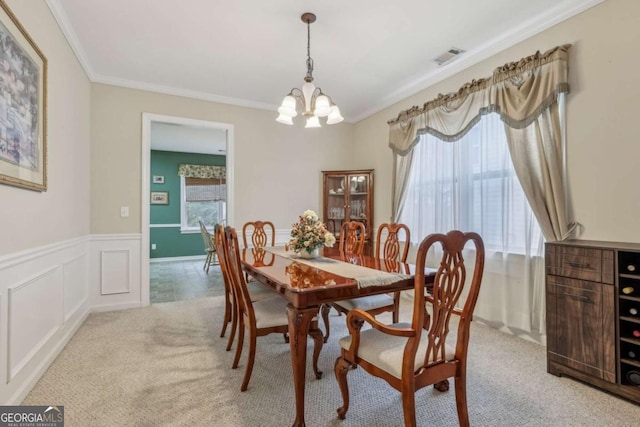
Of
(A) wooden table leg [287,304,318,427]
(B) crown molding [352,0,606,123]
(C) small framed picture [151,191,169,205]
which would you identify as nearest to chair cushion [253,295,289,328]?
(A) wooden table leg [287,304,318,427]

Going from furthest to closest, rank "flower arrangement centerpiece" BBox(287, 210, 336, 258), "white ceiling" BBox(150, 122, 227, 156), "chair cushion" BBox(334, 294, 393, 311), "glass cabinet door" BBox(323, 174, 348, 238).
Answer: "white ceiling" BBox(150, 122, 227, 156) < "glass cabinet door" BBox(323, 174, 348, 238) < "flower arrangement centerpiece" BBox(287, 210, 336, 258) < "chair cushion" BBox(334, 294, 393, 311)

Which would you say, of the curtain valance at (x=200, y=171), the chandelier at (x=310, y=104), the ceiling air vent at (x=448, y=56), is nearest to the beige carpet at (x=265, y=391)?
the chandelier at (x=310, y=104)

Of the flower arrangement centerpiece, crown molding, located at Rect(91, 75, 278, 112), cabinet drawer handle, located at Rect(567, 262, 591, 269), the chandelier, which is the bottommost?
cabinet drawer handle, located at Rect(567, 262, 591, 269)

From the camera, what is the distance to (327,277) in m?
1.83

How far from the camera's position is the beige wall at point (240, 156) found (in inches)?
137

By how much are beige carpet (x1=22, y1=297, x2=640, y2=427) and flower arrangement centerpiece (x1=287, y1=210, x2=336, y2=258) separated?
0.86m

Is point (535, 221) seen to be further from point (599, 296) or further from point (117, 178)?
point (117, 178)

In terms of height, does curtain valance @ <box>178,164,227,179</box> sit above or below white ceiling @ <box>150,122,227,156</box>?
below

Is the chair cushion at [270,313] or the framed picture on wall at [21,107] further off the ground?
the framed picture on wall at [21,107]

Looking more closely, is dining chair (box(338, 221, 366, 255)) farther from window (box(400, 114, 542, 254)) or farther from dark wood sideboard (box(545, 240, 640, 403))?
dark wood sideboard (box(545, 240, 640, 403))

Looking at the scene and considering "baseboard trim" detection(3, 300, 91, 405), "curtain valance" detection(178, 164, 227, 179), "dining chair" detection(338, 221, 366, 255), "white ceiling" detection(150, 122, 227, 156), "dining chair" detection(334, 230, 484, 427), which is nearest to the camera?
"dining chair" detection(334, 230, 484, 427)

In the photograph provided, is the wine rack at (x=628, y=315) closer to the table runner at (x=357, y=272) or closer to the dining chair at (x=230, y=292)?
the table runner at (x=357, y=272)

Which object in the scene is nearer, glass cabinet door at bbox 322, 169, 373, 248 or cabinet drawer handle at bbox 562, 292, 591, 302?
cabinet drawer handle at bbox 562, 292, 591, 302

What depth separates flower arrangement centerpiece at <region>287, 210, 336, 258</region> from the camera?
2.39 metres
